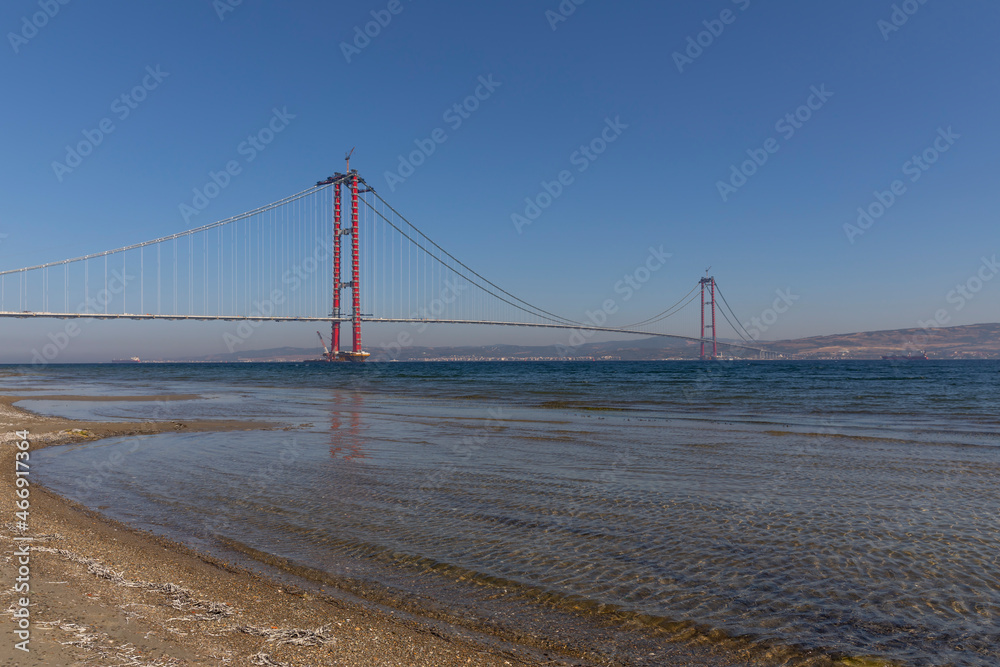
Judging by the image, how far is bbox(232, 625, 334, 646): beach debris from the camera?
3.59 metres

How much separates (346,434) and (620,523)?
10.0m

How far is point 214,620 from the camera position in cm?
384

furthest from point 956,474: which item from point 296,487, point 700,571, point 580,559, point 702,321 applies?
point 702,321

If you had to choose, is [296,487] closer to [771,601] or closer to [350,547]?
[350,547]

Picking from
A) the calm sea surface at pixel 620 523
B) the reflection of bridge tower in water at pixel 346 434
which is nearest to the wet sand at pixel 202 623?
the calm sea surface at pixel 620 523

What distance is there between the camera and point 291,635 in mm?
3674

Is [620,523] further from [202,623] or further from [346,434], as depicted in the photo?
[346,434]

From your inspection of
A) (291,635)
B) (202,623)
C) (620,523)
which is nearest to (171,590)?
(202,623)

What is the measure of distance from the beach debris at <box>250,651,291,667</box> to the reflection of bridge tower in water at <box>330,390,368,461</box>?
25.8ft

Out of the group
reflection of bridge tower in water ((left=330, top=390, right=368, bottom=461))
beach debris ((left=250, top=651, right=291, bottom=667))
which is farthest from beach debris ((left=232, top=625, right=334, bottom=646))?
reflection of bridge tower in water ((left=330, top=390, right=368, bottom=461))

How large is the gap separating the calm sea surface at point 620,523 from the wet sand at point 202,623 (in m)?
0.34

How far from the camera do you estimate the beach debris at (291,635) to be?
3.59m

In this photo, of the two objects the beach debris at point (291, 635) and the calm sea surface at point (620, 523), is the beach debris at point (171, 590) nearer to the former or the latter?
the beach debris at point (291, 635)

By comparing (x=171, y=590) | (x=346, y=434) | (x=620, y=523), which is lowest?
(x=346, y=434)
